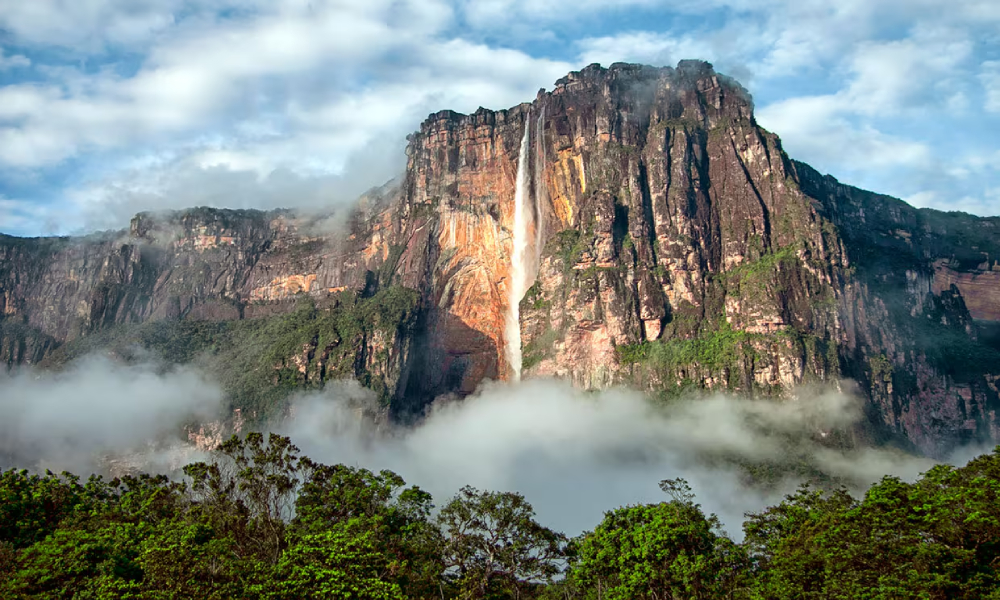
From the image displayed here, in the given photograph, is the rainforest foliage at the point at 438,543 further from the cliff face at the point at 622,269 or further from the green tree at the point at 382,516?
the cliff face at the point at 622,269

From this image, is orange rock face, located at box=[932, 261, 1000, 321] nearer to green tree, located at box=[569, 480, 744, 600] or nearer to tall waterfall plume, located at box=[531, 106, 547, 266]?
tall waterfall plume, located at box=[531, 106, 547, 266]

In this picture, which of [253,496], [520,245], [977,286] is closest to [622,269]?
[520,245]

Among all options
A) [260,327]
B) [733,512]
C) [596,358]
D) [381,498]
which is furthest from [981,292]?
[381,498]

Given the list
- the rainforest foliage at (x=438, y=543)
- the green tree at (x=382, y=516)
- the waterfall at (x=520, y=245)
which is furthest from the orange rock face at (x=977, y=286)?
the green tree at (x=382, y=516)

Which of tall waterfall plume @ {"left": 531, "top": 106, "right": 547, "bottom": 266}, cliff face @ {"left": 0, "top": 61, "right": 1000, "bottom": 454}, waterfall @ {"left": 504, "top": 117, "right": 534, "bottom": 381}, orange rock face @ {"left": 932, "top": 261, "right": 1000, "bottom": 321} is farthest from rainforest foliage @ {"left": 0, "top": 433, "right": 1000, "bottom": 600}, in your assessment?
Result: orange rock face @ {"left": 932, "top": 261, "right": 1000, "bottom": 321}

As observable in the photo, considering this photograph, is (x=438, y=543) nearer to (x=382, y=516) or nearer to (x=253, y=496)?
(x=382, y=516)
